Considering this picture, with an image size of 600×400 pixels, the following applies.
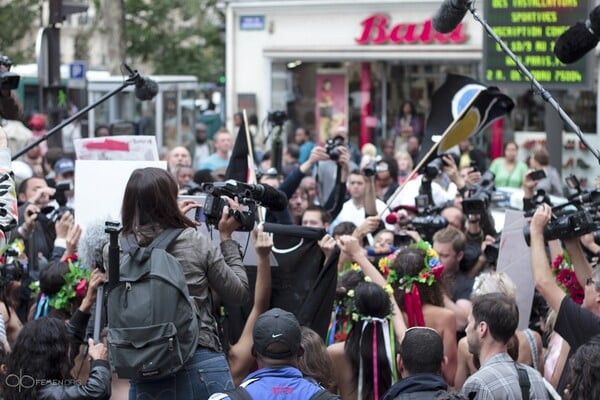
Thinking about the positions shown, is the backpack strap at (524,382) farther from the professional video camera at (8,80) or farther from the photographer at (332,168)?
the photographer at (332,168)

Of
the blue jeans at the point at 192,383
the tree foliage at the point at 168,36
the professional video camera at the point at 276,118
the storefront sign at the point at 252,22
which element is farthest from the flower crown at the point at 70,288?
the tree foliage at the point at 168,36

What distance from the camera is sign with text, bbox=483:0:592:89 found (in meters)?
12.1

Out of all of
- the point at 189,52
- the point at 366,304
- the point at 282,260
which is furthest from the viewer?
the point at 189,52

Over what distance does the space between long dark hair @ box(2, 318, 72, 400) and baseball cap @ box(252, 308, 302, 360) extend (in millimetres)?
1023

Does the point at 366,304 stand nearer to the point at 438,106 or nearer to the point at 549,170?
the point at 438,106

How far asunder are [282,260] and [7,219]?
227 centimetres

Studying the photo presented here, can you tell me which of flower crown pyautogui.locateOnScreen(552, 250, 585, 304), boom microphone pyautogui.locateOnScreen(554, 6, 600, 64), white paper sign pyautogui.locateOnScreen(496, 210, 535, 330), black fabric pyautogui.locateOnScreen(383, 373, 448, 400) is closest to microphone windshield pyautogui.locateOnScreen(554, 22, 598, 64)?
boom microphone pyautogui.locateOnScreen(554, 6, 600, 64)

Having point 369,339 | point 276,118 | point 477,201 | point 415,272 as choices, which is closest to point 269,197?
point 369,339

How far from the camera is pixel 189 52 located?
32.0m

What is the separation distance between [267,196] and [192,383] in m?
1.23

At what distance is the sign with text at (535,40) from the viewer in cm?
1208

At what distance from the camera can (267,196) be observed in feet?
19.2

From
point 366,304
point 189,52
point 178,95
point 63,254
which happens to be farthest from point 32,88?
point 366,304

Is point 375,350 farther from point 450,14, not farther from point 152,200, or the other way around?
point 450,14
